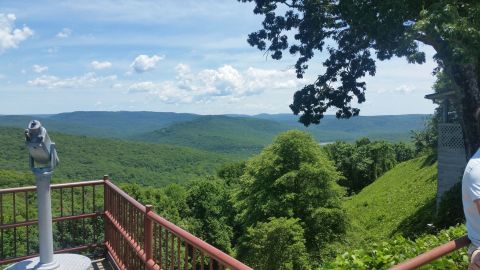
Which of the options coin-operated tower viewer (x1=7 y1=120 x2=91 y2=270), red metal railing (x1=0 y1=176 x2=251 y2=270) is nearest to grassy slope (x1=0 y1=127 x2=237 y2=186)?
red metal railing (x1=0 y1=176 x2=251 y2=270)

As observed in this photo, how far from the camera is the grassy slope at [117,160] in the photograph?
8838 cm

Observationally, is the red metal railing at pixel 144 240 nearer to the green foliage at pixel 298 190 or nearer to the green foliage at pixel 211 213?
the green foliage at pixel 298 190

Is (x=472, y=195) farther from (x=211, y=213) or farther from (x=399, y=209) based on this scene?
(x=211, y=213)

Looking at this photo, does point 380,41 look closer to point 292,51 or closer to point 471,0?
point 471,0

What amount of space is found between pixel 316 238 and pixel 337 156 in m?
32.0

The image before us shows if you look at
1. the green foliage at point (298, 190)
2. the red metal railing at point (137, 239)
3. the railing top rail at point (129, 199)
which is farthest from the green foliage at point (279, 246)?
the railing top rail at point (129, 199)

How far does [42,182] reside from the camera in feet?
14.2

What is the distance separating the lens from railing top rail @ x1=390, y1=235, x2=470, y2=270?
237cm

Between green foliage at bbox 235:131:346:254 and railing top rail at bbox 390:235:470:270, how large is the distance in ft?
65.6

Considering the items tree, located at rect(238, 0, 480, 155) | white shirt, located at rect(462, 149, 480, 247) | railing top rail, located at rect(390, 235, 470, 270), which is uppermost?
tree, located at rect(238, 0, 480, 155)

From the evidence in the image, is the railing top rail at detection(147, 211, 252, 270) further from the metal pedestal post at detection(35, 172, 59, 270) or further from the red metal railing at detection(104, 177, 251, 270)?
the metal pedestal post at detection(35, 172, 59, 270)

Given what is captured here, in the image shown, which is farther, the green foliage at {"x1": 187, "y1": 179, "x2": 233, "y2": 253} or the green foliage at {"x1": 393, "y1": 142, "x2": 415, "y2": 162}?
the green foliage at {"x1": 393, "y1": 142, "x2": 415, "y2": 162}

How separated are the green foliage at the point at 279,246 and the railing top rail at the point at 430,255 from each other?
55.9ft

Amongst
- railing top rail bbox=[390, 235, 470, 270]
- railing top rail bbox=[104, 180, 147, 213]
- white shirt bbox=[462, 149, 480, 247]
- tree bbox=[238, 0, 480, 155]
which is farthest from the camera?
tree bbox=[238, 0, 480, 155]
